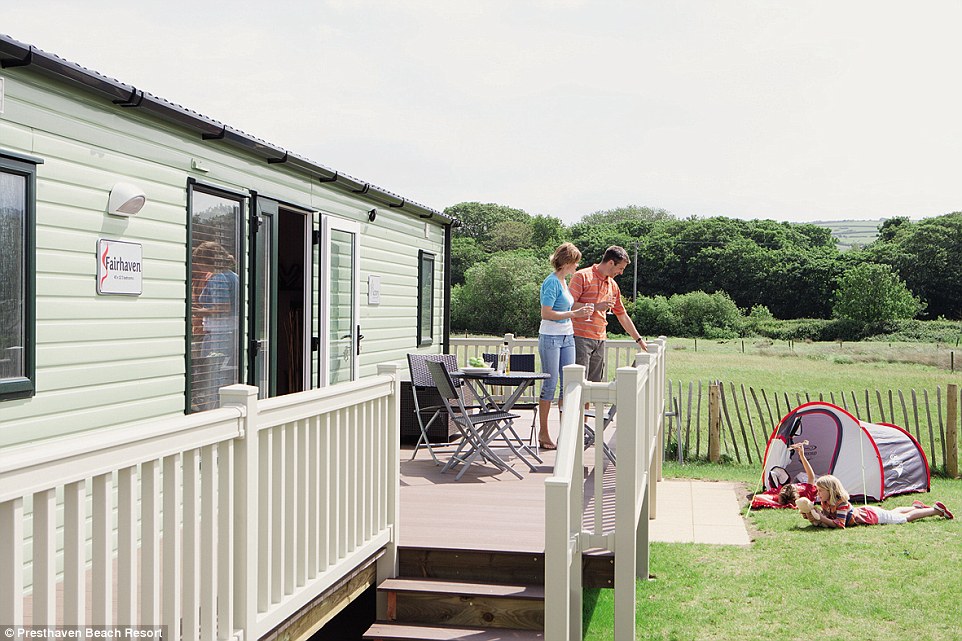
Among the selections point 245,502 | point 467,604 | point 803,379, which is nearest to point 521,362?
point 467,604

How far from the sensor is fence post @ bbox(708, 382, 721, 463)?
10805 mm

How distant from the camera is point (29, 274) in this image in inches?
144

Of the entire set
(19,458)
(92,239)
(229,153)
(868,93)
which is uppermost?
(868,93)

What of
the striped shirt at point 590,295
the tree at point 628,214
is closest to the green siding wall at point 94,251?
the striped shirt at point 590,295

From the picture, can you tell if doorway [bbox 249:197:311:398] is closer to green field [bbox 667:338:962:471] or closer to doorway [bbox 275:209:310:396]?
doorway [bbox 275:209:310:396]

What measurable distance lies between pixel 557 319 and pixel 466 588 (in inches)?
105

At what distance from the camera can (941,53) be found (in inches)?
1783

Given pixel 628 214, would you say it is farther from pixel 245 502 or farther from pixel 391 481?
pixel 245 502

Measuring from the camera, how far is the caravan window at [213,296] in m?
5.09

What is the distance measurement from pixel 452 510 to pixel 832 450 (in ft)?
17.8

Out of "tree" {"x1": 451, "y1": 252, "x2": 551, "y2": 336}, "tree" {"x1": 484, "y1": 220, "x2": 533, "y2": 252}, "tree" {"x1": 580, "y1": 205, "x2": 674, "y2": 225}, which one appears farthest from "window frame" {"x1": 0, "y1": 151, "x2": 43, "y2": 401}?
"tree" {"x1": 580, "y1": 205, "x2": 674, "y2": 225}

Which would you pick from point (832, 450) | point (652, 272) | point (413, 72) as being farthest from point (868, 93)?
point (832, 450)

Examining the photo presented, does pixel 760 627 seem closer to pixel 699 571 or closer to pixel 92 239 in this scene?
pixel 699 571

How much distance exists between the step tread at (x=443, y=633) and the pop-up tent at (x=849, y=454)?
5.79 meters
